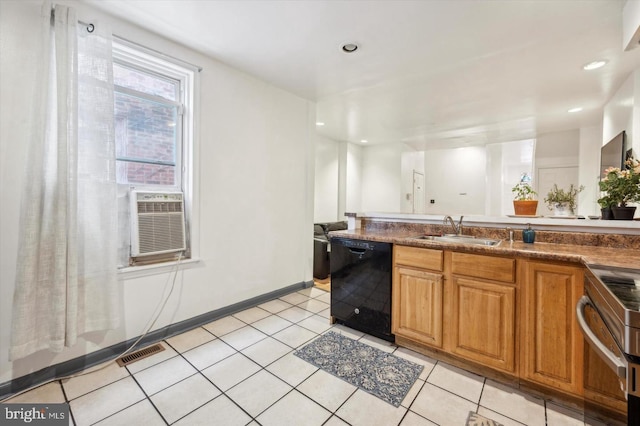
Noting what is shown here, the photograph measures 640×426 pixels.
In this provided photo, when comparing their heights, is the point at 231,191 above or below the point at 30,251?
above

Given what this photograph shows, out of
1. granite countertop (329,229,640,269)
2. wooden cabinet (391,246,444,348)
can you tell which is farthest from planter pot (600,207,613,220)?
Answer: wooden cabinet (391,246,444,348)

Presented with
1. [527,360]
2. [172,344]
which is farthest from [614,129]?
[172,344]

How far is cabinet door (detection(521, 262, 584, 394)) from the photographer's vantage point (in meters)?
1.52

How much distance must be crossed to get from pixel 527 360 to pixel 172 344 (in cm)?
257

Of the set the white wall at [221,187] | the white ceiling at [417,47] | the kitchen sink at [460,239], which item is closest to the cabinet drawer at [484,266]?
the kitchen sink at [460,239]

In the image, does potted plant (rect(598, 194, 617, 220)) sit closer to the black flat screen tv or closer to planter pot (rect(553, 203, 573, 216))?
planter pot (rect(553, 203, 573, 216))

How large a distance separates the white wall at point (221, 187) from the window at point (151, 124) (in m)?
0.10

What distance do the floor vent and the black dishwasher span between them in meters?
1.50

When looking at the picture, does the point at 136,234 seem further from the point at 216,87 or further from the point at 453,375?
the point at 453,375

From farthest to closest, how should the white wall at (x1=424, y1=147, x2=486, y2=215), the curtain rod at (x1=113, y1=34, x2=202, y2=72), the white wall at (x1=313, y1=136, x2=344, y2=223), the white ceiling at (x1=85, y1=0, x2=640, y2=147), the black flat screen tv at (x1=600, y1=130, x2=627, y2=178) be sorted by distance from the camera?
the white wall at (x1=424, y1=147, x2=486, y2=215)
the white wall at (x1=313, y1=136, x2=344, y2=223)
the black flat screen tv at (x1=600, y1=130, x2=627, y2=178)
the curtain rod at (x1=113, y1=34, x2=202, y2=72)
the white ceiling at (x1=85, y1=0, x2=640, y2=147)

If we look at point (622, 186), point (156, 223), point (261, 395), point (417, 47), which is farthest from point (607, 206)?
point (156, 223)

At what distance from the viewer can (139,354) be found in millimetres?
2096

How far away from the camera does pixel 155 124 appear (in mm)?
2383

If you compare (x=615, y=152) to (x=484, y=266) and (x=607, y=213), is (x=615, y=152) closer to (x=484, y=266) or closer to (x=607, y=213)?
(x=607, y=213)
